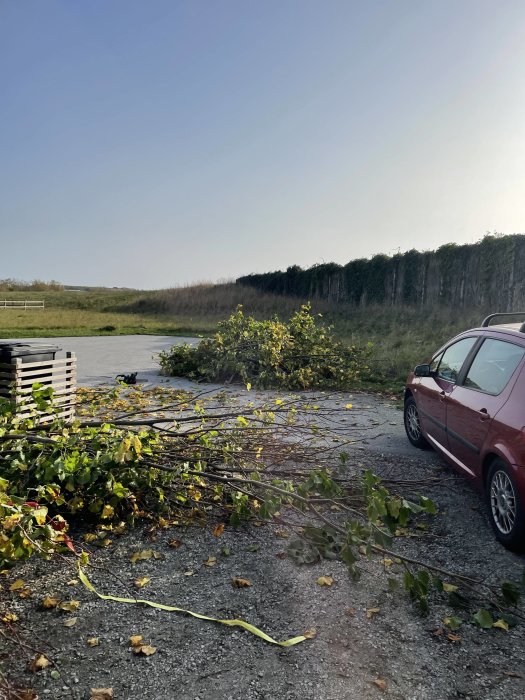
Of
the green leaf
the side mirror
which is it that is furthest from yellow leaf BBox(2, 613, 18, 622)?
the side mirror

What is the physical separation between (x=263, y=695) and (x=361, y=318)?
22.2 meters

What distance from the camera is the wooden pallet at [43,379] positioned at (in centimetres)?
594

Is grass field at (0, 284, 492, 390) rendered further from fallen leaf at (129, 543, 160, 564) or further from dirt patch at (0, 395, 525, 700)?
fallen leaf at (129, 543, 160, 564)

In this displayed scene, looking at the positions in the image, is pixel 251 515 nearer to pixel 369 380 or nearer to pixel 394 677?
pixel 394 677

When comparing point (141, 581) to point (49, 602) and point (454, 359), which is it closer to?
point (49, 602)

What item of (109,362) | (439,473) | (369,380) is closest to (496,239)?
(369,380)

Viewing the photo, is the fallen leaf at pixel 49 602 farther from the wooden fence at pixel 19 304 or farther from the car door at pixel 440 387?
the wooden fence at pixel 19 304

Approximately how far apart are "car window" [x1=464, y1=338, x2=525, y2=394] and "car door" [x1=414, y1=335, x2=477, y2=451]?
0.86 feet

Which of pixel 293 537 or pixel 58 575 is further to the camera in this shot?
pixel 293 537

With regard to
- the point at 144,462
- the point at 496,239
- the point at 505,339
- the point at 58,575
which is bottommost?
the point at 58,575

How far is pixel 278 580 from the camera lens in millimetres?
3377

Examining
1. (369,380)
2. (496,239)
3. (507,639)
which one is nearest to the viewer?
(507,639)

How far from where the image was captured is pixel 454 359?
5559 mm

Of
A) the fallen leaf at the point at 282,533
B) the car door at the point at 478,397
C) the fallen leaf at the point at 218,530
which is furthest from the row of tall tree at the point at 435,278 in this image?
the fallen leaf at the point at 218,530
